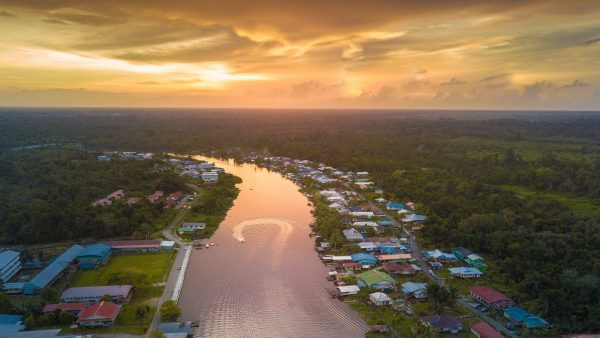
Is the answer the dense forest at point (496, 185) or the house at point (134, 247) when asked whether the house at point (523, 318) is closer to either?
the dense forest at point (496, 185)

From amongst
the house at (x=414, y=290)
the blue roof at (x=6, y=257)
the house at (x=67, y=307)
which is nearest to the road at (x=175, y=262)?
the house at (x=67, y=307)

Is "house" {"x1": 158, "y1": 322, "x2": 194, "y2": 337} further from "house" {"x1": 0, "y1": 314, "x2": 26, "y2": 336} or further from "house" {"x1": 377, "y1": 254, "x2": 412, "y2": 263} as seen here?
"house" {"x1": 377, "y1": 254, "x2": 412, "y2": 263}

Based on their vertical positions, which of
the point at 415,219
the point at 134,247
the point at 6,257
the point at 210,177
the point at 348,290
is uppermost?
the point at 210,177

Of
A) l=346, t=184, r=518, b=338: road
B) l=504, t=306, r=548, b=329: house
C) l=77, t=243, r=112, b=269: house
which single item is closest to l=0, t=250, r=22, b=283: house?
l=77, t=243, r=112, b=269: house

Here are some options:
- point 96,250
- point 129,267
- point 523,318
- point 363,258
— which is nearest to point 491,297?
point 523,318

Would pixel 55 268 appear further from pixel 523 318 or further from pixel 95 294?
pixel 523 318

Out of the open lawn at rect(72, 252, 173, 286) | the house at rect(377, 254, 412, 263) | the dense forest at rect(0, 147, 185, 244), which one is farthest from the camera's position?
the dense forest at rect(0, 147, 185, 244)
